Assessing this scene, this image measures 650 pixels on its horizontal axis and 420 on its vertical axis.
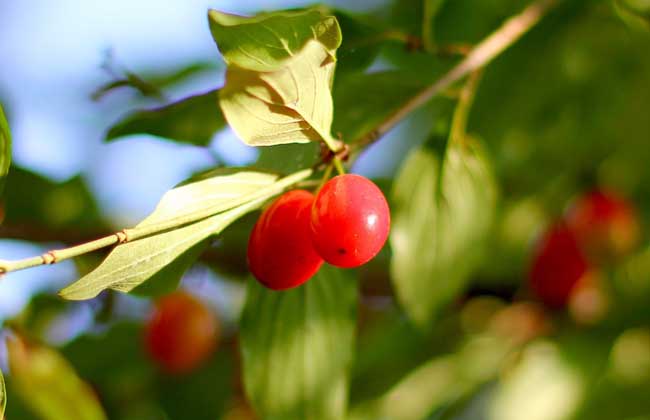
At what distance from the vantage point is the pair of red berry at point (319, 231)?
517 millimetres

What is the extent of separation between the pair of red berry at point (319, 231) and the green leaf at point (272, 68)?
5cm

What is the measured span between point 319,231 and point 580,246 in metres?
0.87

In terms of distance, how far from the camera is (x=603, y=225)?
1.26 meters

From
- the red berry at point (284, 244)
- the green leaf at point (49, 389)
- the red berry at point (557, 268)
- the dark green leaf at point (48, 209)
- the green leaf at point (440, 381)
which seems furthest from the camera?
the red berry at point (557, 268)

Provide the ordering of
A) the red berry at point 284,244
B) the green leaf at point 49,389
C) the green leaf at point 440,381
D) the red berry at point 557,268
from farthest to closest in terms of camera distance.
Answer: the red berry at point 557,268 < the green leaf at point 440,381 < the green leaf at point 49,389 < the red berry at point 284,244

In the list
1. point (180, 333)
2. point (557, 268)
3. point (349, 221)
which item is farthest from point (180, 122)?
point (557, 268)

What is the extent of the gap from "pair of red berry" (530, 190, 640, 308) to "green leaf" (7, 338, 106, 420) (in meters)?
0.76

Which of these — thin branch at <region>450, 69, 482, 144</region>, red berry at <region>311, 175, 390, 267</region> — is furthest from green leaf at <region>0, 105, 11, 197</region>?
thin branch at <region>450, 69, 482, 144</region>

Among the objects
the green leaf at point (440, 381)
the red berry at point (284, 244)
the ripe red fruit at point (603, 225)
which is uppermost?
the red berry at point (284, 244)

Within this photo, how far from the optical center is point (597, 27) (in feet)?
3.91

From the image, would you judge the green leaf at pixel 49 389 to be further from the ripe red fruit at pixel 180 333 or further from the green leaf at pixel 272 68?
the ripe red fruit at pixel 180 333

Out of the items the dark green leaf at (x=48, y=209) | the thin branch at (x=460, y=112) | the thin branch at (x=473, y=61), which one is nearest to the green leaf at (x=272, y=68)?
the thin branch at (x=473, y=61)

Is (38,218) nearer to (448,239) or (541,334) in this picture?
(448,239)

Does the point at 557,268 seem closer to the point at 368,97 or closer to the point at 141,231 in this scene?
the point at 368,97
